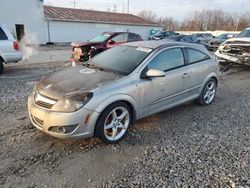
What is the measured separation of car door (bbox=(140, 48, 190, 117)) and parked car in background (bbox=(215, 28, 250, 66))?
5.78 metres

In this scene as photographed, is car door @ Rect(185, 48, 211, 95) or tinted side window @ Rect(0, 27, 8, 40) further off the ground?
tinted side window @ Rect(0, 27, 8, 40)

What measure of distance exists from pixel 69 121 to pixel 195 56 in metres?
3.29

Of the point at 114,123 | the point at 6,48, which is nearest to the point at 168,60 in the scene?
the point at 114,123

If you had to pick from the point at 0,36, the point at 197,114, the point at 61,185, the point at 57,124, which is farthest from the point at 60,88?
the point at 0,36

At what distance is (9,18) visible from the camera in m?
20.6

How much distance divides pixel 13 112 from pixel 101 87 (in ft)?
8.18

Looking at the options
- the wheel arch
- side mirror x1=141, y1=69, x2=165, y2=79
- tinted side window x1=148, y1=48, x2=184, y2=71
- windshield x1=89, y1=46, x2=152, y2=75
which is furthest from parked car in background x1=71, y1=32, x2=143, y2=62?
the wheel arch

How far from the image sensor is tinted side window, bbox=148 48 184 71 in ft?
13.9

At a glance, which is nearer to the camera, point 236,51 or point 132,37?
point 236,51

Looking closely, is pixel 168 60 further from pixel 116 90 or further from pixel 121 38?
pixel 121 38

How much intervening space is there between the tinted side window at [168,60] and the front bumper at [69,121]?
1491mm

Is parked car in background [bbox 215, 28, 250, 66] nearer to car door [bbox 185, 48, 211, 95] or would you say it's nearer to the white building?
car door [bbox 185, 48, 211, 95]

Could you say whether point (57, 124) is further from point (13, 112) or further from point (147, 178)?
Answer: point (13, 112)

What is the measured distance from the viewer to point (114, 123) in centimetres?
373
